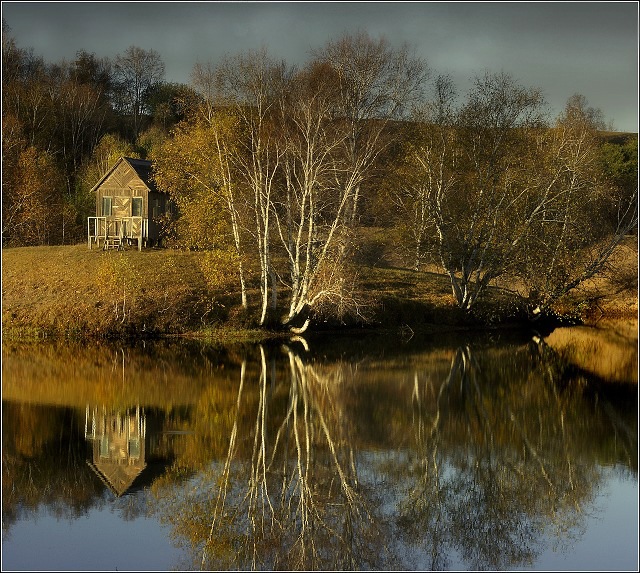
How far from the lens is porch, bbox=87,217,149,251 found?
42656 millimetres

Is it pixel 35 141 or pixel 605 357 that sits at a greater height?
pixel 35 141

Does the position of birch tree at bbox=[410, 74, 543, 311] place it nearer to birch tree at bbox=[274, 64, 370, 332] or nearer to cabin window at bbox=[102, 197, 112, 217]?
birch tree at bbox=[274, 64, 370, 332]

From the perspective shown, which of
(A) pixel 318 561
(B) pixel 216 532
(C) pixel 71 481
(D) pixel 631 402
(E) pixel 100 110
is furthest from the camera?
(E) pixel 100 110

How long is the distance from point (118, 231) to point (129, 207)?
1357 millimetres

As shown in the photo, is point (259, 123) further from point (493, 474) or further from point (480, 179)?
point (493, 474)

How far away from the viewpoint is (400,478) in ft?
48.4

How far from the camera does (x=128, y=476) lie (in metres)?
14.8

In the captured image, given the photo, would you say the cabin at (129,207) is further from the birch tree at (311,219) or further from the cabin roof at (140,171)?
the birch tree at (311,219)

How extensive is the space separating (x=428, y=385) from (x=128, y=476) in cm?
1055

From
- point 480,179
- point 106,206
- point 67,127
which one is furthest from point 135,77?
point 480,179

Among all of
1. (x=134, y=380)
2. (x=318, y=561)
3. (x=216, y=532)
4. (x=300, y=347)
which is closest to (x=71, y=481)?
(x=216, y=532)

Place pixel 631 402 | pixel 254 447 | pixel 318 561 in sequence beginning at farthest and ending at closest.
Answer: pixel 631 402 → pixel 254 447 → pixel 318 561

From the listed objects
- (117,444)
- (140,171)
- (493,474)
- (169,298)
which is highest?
(140,171)

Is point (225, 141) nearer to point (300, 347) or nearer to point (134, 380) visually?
point (300, 347)
